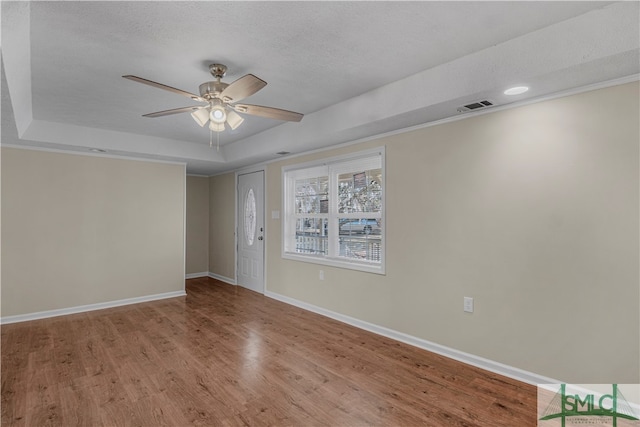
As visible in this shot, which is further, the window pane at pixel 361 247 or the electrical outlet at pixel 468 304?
the window pane at pixel 361 247

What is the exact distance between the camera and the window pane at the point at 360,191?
3851mm

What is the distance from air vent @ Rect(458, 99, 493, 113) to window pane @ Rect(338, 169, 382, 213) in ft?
3.84

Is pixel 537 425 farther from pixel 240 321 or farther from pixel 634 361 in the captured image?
pixel 240 321

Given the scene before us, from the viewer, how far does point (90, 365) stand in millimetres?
2920

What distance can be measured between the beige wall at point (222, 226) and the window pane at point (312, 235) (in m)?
1.82

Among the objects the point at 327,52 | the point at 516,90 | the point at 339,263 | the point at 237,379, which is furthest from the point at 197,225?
the point at 516,90

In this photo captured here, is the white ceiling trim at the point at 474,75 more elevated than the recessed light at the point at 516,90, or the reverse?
the white ceiling trim at the point at 474,75

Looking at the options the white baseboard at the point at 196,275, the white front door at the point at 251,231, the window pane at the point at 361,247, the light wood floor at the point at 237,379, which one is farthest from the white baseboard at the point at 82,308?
the window pane at the point at 361,247

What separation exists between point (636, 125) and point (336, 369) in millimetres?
2782

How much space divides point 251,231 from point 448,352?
3784 mm

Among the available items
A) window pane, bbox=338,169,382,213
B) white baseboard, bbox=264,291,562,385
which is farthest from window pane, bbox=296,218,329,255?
white baseboard, bbox=264,291,562,385

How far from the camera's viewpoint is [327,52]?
2.41 metres

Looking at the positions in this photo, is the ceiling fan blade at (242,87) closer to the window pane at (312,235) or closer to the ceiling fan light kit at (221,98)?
the ceiling fan light kit at (221,98)

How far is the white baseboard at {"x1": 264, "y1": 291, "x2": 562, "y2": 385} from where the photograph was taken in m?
2.61
